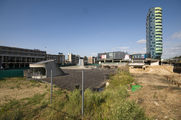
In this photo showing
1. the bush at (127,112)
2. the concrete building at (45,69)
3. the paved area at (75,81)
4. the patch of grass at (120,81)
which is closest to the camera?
the bush at (127,112)

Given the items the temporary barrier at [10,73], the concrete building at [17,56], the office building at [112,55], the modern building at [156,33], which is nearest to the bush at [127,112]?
the temporary barrier at [10,73]

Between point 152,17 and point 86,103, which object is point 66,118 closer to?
point 86,103

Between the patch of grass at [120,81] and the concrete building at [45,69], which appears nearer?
the patch of grass at [120,81]

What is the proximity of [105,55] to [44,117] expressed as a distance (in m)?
99.7

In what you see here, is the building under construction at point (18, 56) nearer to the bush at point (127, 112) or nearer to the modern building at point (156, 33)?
the bush at point (127, 112)

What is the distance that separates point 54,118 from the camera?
4.36 meters

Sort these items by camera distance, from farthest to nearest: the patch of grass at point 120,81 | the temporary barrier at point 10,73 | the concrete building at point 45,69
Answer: the temporary barrier at point 10,73 < the concrete building at point 45,69 < the patch of grass at point 120,81

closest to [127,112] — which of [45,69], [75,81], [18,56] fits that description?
[75,81]

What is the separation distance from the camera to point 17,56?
61000 millimetres

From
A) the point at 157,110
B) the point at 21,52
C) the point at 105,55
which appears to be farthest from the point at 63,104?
the point at 105,55

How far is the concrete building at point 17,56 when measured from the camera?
2119 inches

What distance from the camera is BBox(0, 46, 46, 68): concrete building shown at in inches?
2119

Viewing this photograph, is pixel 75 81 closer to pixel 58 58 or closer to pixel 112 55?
pixel 112 55

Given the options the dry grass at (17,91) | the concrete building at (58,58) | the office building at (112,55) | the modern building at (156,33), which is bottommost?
the dry grass at (17,91)
